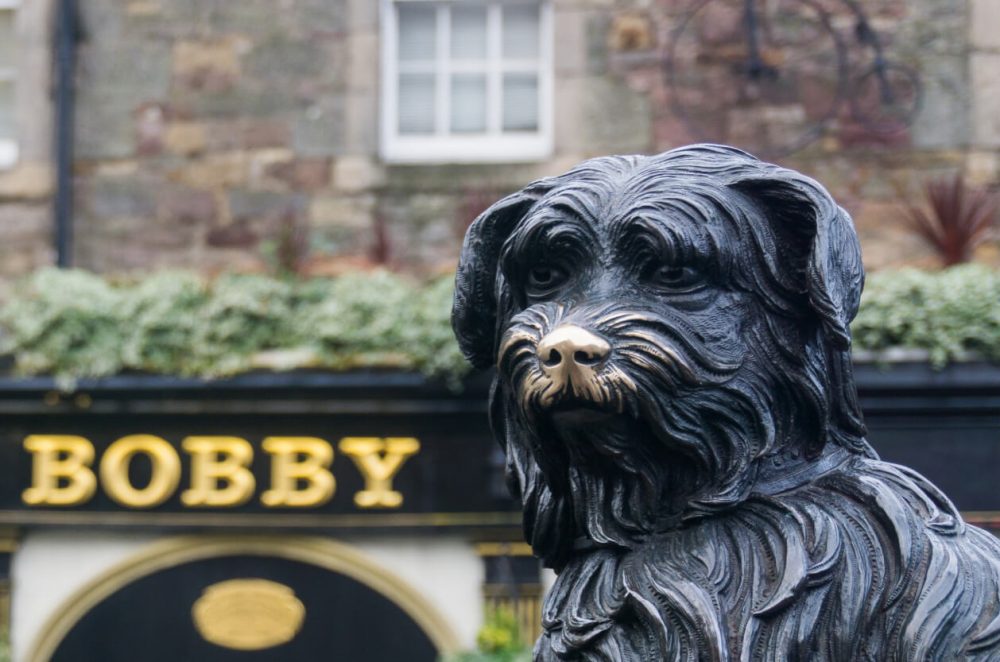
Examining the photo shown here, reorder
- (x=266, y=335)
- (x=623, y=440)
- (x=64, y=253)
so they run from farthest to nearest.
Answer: (x=64, y=253)
(x=266, y=335)
(x=623, y=440)

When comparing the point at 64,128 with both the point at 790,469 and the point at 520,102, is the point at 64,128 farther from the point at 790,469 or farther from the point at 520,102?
the point at 790,469

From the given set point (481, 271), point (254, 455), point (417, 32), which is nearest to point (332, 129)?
point (417, 32)

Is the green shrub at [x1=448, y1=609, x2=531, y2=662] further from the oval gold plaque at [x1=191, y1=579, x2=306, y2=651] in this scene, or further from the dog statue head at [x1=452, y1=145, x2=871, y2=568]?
the dog statue head at [x1=452, y1=145, x2=871, y2=568]

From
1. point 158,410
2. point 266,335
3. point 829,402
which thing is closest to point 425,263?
point 266,335

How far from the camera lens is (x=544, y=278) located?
2.36 m

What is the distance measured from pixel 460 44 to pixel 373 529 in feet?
9.36

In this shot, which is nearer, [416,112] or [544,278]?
[544,278]

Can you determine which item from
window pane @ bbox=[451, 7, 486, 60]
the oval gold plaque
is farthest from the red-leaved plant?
the oval gold plaque

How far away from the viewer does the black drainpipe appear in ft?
31.1

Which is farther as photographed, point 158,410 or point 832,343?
point 158,410

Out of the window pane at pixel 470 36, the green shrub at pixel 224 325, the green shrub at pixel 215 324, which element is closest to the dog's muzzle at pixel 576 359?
the green shrub at pixel 224 325

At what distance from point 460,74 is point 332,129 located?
0.83m

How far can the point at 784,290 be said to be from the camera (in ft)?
7.59

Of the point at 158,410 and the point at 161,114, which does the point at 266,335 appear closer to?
the point at 158,410
